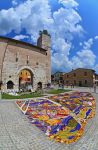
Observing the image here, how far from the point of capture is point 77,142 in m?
9.63

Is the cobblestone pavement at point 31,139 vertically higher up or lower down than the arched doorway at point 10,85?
lower down

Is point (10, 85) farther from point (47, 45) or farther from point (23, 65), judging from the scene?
point (47, 45)

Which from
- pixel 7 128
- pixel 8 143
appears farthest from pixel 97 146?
pixel 7 128

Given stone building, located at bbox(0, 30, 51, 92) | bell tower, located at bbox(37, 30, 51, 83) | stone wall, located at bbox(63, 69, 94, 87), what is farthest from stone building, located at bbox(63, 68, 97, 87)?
stone building, located at bbox(0, 30, 51, 92)

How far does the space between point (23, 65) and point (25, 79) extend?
12.3ft

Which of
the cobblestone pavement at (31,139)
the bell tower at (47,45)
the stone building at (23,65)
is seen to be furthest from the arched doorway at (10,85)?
the cobblestone pavement at (31,139)

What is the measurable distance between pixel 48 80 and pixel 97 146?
160 feet

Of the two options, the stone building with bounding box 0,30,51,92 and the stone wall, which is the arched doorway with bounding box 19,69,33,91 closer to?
the stone building with bounding box 0,30,51,92

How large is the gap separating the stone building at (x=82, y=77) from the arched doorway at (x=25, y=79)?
142ft

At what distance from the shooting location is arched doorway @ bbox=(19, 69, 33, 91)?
4846 centimetres

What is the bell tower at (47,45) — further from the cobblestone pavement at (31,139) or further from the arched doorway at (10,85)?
the cobblestone pavement at (31,139)

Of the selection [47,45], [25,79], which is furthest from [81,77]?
[25,79]

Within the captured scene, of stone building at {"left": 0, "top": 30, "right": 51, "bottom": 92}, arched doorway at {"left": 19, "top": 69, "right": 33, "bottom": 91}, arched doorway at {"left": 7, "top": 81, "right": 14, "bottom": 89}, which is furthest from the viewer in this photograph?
arched doorway at {"left": 19, "top": 69, "right": 33, "bottom": 91}

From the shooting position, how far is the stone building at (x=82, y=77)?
87.9 meters
